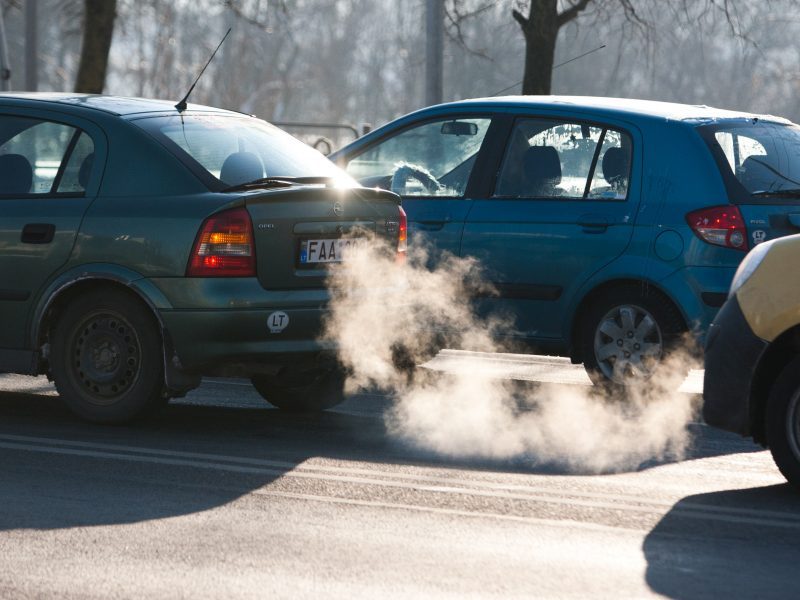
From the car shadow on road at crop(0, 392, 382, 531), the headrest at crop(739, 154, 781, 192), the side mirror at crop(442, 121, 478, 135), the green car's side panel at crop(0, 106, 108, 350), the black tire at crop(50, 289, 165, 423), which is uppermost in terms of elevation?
the side mirror at crop(442, 121, 478, 135)

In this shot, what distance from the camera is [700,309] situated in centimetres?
887

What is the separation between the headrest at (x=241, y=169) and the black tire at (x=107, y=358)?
0.78 meters

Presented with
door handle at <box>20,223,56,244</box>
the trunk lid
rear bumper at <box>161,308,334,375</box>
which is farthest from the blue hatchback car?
door handle at <box>20,223,56,244</box>

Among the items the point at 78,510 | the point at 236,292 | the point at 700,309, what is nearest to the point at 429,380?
the point at 700,309

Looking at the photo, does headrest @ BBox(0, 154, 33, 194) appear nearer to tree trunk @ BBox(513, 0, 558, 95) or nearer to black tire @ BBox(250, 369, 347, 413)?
black tire @ BBox(250, 369, 347, 413)

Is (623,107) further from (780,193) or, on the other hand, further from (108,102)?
(108,102)

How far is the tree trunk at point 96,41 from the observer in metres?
19.8

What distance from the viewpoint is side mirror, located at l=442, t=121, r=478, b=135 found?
9.98m

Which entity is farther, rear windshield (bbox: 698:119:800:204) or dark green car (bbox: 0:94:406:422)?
rear windshield (bbox: 698:119:800:204)

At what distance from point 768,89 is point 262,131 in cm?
8996

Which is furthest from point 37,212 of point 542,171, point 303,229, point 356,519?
point 542,171

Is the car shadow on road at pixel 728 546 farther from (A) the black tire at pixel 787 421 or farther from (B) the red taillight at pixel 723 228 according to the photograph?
(B) the red taillight at pixel 723 228

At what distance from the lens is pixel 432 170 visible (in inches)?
396

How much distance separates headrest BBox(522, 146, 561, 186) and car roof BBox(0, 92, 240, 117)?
2.19m
